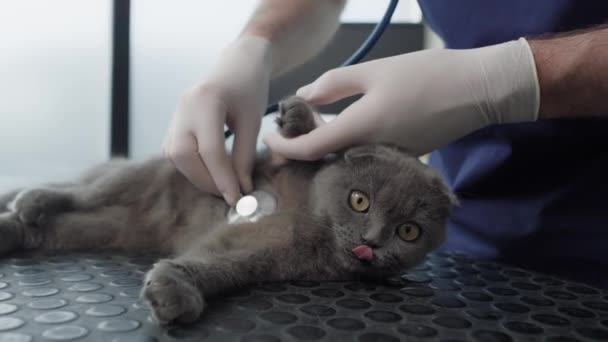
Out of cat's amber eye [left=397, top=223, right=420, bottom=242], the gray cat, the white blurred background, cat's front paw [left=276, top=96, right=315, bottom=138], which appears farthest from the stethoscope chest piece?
the white blurred background

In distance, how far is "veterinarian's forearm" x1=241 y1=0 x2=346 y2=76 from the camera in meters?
1.38

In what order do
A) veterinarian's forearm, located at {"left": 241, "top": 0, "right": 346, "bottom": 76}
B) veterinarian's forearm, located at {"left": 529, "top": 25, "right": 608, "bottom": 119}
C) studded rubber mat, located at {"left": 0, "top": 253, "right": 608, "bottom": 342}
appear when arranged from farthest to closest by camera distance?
veterinarian's forearm, located at {"left": 241, "top": 0, "right": 346, "bottom": 76} < veterinarian's forearm, located at {"left": 529, "top": 25, "right": 608, "bottom": 119} < studded rubber mat, located at {"left": 0, "top": 253, "right": 608, "bottom": 342}

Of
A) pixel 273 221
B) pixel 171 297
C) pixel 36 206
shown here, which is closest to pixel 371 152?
pixel 273 221

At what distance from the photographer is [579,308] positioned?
80cm

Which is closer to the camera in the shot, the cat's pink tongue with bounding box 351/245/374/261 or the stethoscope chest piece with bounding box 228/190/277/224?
the cat's pink tongue with bounding box 351/245/374/261

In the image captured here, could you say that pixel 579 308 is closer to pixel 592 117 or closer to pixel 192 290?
pixel 592 117

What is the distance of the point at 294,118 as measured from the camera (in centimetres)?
108

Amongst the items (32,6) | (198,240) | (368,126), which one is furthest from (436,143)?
(32,6)

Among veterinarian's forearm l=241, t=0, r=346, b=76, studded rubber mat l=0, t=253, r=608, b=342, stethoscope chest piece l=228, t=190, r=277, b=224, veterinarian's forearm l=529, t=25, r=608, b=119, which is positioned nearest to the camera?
studded rubber mat l=0, t=253, r=608, b=342

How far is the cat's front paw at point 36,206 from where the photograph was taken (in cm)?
108

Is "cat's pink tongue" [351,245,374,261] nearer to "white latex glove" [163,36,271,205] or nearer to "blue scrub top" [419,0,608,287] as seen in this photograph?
"white latex glove" [163,36,271,205]

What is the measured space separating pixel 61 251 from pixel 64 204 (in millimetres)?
141

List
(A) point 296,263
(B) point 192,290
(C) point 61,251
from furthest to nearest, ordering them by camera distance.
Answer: (C) point 61,251 → (A) point 296,263 → (B) point 192,290

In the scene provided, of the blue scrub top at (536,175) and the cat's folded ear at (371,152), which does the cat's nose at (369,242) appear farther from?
the blue scrub top at (536,175)
